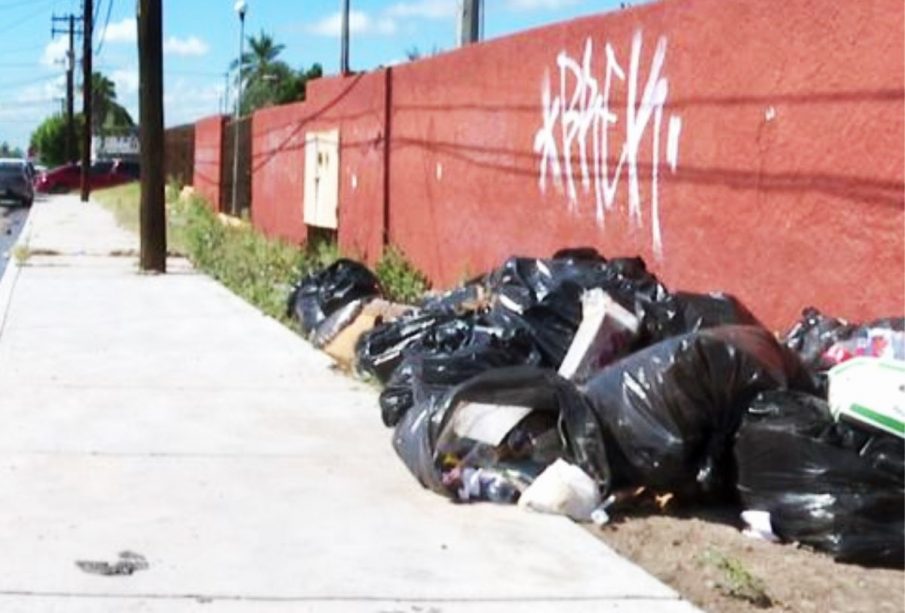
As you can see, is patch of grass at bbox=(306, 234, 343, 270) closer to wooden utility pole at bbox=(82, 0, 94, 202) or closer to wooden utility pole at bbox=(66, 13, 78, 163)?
wooden utility pole at bbox=(82, 0, 94, 202)

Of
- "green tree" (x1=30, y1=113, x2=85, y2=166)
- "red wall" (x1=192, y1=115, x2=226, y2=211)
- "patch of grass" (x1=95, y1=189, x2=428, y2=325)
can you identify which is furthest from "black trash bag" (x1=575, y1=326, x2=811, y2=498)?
→ "green tree" (x1=30, y1=113, x2=85, y2=166)

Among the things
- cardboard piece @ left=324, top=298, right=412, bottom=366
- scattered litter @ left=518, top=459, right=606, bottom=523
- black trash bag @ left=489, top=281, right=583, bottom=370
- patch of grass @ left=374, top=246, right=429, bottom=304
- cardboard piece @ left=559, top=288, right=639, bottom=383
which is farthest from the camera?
patch of grass @ left=374, top=246, right=429, bottom=304

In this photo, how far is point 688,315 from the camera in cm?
766

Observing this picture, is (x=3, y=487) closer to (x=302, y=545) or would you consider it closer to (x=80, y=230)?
(x=302, y=545)

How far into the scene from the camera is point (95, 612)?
4.95m

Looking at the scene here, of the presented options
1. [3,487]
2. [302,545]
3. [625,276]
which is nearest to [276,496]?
[302,545]

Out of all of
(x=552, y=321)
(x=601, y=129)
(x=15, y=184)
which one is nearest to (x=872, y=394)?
(x=552, y=321)

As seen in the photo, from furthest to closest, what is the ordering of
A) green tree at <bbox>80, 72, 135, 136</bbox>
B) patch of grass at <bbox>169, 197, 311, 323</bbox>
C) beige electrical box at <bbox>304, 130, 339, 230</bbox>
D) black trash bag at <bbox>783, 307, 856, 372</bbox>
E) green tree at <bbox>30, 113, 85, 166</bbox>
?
green tree at <bbox>80, 72, 135, 136</bbox> < green tree at <bbox>30, 113, 85, 166</bbox> < beige electrical box at <bbox>304, 130, 339, 230</bbox> < patch of grass at <bbox>169, 197, 311, 323</bbox> < black trash bag at <bbox>783, 307, 856, 372</bbox>

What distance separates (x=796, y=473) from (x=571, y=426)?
1.09 meters

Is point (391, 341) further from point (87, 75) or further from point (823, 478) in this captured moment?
point (87, 75)

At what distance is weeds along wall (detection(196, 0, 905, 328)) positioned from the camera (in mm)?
7031

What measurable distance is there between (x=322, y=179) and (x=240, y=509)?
14330mm

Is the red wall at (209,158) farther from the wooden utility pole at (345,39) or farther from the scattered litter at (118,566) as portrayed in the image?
the scattered litter at (118,566)

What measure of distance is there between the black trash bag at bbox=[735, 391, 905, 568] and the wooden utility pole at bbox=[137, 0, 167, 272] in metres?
14.1
